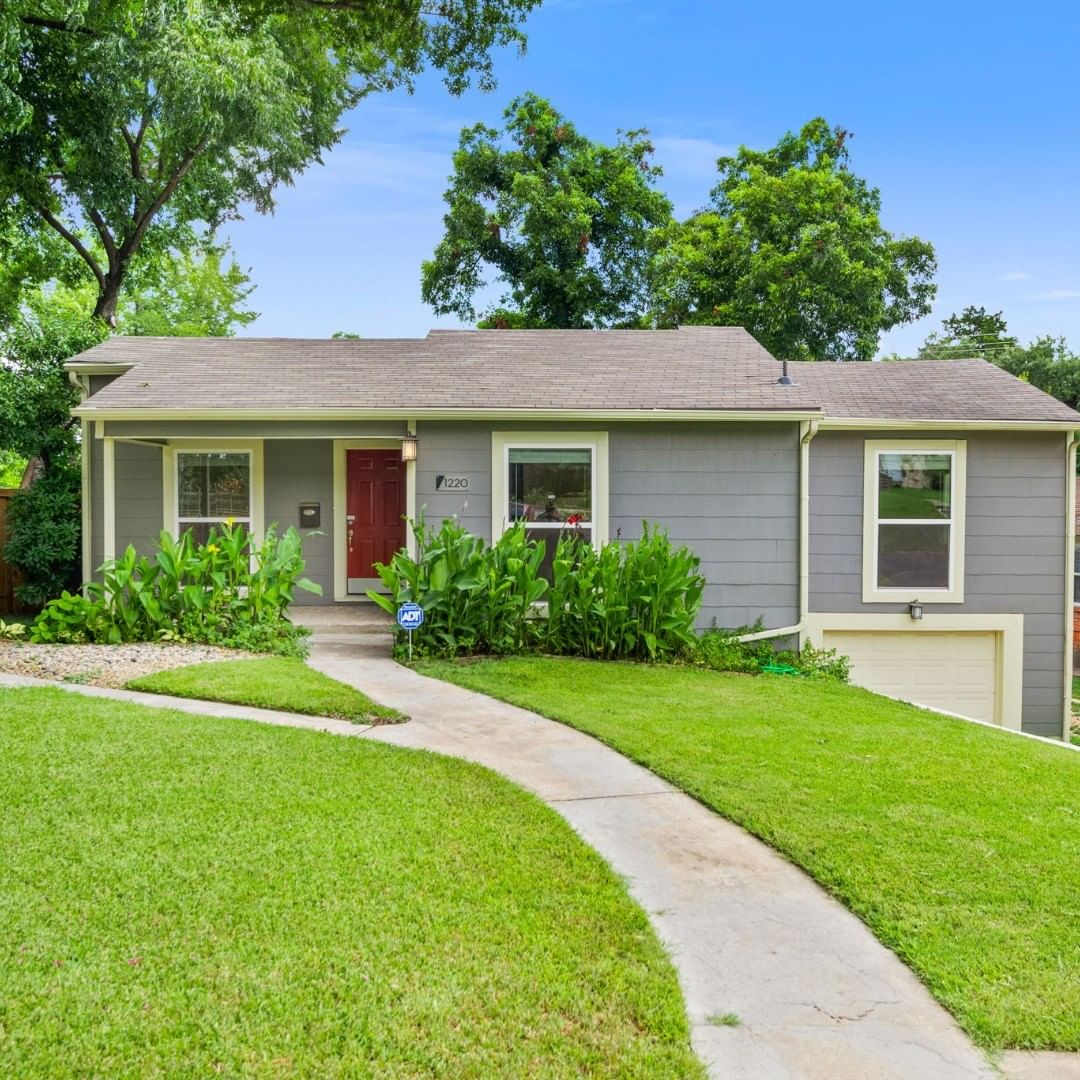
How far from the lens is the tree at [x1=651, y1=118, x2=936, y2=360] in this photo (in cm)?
1742

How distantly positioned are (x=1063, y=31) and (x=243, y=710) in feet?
50.3

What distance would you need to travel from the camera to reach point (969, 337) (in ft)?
125

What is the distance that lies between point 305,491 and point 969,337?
36736 millimetres

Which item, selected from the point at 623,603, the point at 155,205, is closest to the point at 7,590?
the point at 155,205

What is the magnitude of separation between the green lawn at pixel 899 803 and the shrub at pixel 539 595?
0.52m

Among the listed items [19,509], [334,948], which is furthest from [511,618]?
[19,509]

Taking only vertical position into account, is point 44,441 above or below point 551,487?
above

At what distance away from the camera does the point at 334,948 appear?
257 cm

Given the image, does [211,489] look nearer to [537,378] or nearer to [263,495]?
[263,495]

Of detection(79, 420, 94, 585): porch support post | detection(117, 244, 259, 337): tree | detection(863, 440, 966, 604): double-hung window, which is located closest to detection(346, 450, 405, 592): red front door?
detection(79, 420, 94, 585): porch support post

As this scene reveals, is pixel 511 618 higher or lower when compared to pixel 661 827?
higher

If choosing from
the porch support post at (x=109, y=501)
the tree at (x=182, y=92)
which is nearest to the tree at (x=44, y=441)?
the porch support post at (x=109, y=501)

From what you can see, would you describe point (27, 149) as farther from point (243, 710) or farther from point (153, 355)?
point (243, 710)

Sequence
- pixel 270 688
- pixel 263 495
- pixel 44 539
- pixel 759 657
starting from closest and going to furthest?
pixel 270 688 → pixel 759 657 → pixel 263 495 → pixel 44 539
